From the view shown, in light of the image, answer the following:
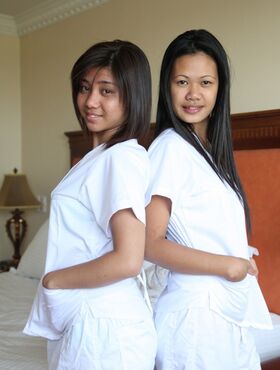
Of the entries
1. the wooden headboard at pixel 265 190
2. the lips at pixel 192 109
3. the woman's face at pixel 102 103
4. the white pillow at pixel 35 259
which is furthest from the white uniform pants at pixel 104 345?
the white pillow at pixel 35 259

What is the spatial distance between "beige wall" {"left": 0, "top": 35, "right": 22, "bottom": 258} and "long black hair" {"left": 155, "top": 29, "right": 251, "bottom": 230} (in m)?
2.97

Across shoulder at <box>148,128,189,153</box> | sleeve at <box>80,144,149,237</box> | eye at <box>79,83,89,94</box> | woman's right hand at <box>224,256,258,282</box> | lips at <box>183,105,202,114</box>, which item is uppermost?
eye at <box>79,83,89,94</box>

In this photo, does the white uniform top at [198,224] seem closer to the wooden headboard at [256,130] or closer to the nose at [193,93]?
the nose at [193,93]

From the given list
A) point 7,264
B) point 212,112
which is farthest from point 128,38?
point 212,112

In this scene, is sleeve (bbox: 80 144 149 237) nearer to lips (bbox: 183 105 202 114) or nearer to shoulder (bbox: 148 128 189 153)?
shoulder (bbox: 148 128 189 153)

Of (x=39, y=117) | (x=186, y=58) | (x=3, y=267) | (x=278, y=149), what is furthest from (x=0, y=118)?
(x=186, y=58)

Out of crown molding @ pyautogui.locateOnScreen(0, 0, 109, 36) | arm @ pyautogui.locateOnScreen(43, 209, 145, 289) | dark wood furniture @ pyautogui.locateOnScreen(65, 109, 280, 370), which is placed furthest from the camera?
crown molding @ pyautogui.locateOnScreen(0, 0, 109, 36)

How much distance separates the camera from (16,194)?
357 centimetres

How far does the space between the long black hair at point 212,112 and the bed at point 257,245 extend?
547 millimetres

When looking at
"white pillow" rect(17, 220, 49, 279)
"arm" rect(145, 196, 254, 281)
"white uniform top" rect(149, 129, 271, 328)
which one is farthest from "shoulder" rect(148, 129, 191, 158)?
"white pillow" rect(17, 220, 49, 279)

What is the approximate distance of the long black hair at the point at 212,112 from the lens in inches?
45.2

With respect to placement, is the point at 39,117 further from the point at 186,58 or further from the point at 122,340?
the point at 122,340

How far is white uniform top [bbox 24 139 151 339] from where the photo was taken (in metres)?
0.93

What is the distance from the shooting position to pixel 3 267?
3.56 metres
